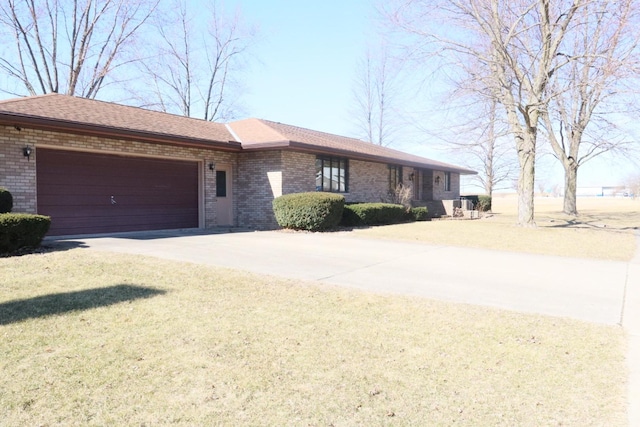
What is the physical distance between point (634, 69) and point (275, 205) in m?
11.7

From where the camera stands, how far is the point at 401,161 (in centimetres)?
2362

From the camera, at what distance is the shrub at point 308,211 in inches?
576

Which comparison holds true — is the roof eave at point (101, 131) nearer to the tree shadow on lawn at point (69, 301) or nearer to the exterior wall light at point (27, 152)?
the exterior wall light at point (27, 152)

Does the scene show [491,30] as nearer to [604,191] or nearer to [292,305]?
[292,305]

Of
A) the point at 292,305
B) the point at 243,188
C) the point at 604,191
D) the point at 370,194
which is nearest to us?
the point at 292,305

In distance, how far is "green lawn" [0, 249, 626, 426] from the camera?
3.16 m

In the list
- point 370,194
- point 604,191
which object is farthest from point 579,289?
point 604,191

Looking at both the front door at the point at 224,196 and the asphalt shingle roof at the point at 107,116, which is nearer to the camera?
the asphalt shingle roof at the point at 107,116

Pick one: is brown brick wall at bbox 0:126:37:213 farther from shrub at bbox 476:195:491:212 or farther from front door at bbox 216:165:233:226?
shrub at bbox 476:195:491:212

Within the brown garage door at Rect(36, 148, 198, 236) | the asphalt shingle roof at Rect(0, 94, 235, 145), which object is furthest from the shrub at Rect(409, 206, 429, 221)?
the brown garage door at Rect(36, 148, 198, 236)

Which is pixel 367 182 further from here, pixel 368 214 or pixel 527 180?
pixel 527 180

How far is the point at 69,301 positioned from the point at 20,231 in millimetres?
4167

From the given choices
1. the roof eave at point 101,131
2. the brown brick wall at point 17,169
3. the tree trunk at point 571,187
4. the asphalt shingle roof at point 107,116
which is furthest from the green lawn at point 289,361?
the tree trunk at point 571,187

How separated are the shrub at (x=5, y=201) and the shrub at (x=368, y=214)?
10446 millimetres
